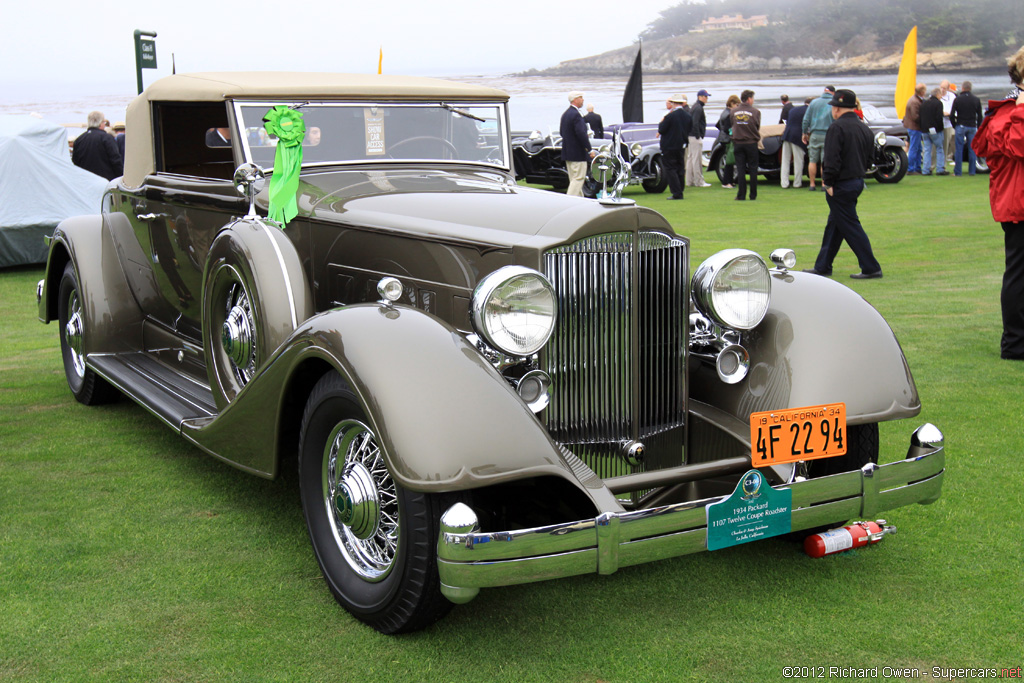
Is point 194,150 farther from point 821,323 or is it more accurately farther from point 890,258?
point 890,258

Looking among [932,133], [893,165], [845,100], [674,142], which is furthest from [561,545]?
[932,133]

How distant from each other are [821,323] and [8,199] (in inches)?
382

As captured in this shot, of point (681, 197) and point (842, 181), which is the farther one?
point (681, 197)

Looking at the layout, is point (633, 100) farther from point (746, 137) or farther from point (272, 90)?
point (272, 90)

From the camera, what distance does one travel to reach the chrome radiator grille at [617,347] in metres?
2.99

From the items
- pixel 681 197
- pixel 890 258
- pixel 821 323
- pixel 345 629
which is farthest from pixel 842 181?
pixel 681 197

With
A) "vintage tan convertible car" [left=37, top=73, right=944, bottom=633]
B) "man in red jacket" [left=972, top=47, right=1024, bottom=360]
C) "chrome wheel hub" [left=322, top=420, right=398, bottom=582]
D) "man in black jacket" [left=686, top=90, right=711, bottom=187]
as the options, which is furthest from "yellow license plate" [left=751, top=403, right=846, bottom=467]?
"man in black jacket" [left=686, top=90, right=711, bottom=187]

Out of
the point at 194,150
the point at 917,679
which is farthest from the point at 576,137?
the point at 917,679

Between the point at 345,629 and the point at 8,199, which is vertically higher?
the point at 8,199

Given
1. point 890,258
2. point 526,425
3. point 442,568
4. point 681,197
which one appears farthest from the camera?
point 681,197

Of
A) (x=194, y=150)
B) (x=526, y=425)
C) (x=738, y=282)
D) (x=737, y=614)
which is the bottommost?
(x=737, y=614)

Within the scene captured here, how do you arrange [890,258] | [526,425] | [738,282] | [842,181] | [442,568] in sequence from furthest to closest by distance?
[890,258] → [842,181] → [738,282] → [526,425] → [442,568]

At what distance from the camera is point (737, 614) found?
9.44ft

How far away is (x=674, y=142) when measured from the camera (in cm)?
1634
